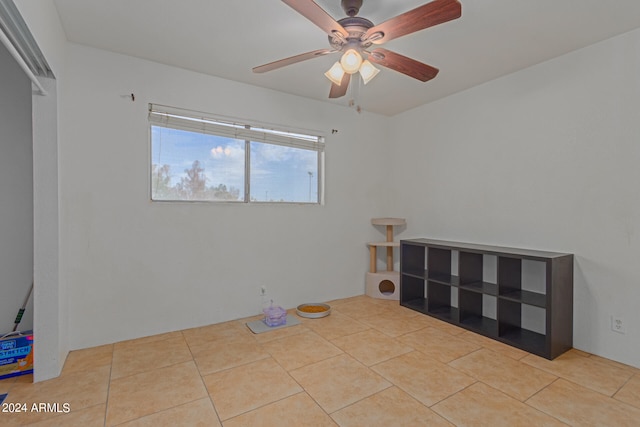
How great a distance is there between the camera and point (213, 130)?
3150 millimetres

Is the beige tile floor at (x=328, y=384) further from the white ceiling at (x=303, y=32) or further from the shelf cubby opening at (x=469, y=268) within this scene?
the white ceiling at (x=303, y=32)

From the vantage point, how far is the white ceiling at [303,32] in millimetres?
2045

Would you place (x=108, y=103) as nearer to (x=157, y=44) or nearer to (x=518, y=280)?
(x=157, y=44)

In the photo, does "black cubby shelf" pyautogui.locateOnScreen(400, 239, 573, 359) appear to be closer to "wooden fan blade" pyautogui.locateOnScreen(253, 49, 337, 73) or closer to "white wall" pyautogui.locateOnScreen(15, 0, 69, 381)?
"wooden fan blade" pyautogui.locateOnScreen(253, 49, 337, 73)

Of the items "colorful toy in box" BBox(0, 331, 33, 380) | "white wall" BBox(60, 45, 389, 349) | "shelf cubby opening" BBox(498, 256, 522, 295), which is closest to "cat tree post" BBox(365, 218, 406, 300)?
"white wall" BBox(60, 45, 389, 349)

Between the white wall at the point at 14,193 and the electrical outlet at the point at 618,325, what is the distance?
14.9ft

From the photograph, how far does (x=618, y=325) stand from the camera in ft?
7.82

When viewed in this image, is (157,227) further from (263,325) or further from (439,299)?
(439,299)

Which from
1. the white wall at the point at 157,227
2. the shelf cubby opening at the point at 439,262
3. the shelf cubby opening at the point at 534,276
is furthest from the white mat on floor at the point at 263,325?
the shelf cubby opening at the point at 534,276

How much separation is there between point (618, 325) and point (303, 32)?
3.24 meters

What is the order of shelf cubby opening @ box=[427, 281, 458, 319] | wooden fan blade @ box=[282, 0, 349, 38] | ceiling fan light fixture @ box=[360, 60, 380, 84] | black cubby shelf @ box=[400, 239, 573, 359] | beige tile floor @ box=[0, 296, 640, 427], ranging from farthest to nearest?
shelf cubby opening @ box=[427, 281, 458, 319] < black cubby shelf @ box=[400, 239, 573, 359] < ceiling fan light fixture @ box=[360, 60, 380, 84] < beige tile floor @ box=[0, 296, 640, 427] < wooden fan blade @ box=[282, 0, 349, 38]

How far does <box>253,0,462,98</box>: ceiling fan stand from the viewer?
5.10ft

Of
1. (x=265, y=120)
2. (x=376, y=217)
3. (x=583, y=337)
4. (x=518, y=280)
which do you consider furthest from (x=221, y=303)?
(x=583, y=337)

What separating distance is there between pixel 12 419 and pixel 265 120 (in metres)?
2.94
